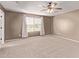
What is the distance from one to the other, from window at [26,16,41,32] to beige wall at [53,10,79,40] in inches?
65.5

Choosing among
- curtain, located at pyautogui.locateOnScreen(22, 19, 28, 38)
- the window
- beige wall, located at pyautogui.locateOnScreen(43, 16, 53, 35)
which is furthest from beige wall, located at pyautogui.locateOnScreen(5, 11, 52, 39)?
beige wall, located at pyautogui.locateOnScreen(43, 16, 53, 35)

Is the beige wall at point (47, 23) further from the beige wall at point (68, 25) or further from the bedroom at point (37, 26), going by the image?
the beige wall at point (68, 25)

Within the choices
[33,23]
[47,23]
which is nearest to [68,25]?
[47,23]

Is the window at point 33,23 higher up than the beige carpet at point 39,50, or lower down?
higher up

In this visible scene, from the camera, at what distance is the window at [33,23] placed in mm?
7316

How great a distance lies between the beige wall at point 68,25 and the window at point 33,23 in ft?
5.46

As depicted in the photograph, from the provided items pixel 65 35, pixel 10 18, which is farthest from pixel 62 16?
pixel 10 18

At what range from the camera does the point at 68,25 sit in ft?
21.4

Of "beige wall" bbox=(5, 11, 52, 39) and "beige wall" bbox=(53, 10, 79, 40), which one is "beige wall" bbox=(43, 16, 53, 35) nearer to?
"beige wall" bbox=(53, 10, 79, 40)

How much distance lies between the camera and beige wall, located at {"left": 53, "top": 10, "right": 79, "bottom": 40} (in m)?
5.86

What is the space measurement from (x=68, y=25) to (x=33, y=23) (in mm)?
2871

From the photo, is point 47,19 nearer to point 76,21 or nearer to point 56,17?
point 56,17

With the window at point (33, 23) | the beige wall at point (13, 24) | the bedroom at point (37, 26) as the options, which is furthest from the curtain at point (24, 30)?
the window at point (33, 23)

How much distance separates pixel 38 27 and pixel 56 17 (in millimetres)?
1904
